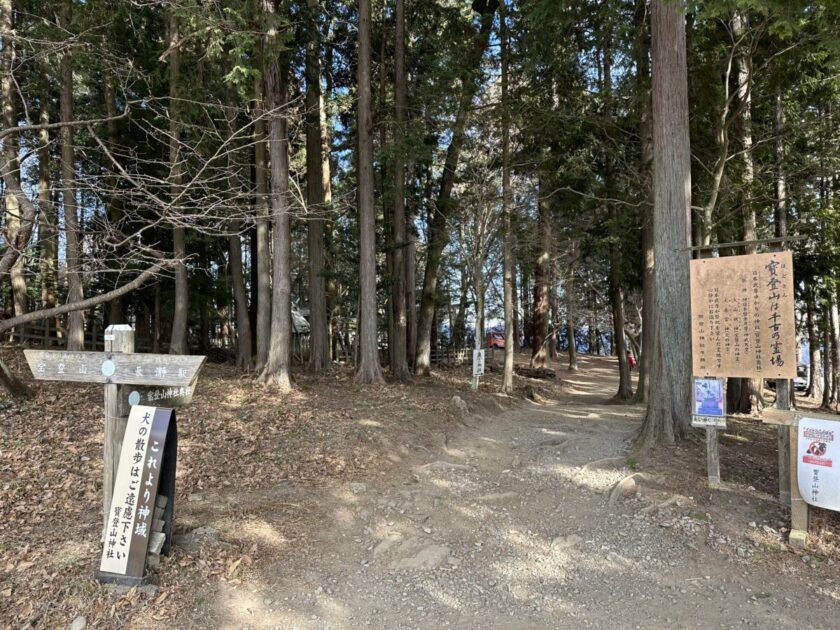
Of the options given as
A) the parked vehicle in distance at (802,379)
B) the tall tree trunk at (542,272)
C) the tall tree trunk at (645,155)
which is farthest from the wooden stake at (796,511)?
the parked vehicle in distance at (802,379)

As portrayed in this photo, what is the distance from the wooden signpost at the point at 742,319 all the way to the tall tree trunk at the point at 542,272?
814 centimetres

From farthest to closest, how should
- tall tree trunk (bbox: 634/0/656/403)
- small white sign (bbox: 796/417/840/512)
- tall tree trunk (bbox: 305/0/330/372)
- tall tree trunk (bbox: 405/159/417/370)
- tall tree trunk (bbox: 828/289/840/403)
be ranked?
tall tree trunk (bbox: 405/159/417/370) < tall tree trunk (bbox: 305/0/330/372) < tall tree trunk (bbox: 828/289/840/403) < tall tree trunk (bbox: 634/0/656/403) < small white sign (bbox: 796/417/840/512)

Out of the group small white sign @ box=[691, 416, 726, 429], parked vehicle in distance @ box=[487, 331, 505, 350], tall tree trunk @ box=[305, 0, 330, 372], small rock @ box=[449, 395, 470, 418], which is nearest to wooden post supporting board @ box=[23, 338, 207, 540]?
small white sign @ box=[691, 416, 726, 429]

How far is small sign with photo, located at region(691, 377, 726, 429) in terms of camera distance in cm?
540

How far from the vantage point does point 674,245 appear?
6617mm

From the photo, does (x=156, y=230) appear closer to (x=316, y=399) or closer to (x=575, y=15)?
(x=316, y=399)

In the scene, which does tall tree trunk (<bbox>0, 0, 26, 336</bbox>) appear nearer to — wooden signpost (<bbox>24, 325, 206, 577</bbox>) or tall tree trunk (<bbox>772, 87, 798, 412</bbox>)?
wooden signpost (<bbox>24, 325, 206, 577</bbox>)

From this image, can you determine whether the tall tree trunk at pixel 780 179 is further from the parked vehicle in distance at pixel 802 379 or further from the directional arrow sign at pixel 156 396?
the parked vehicle in distance at pixel 802 379

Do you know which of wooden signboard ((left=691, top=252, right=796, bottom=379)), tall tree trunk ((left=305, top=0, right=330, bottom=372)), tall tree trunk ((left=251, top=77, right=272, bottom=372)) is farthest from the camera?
tall tree trunk ((left=305, top=0, right=330, bottom=372))

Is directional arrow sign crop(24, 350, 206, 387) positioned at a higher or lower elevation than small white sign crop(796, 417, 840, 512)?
higher

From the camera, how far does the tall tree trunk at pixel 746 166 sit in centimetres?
866

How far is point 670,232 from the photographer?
6.66 meters

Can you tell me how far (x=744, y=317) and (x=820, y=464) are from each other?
165 cm

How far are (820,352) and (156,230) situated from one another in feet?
73.0
